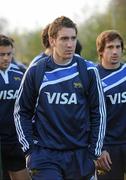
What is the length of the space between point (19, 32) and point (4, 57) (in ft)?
228

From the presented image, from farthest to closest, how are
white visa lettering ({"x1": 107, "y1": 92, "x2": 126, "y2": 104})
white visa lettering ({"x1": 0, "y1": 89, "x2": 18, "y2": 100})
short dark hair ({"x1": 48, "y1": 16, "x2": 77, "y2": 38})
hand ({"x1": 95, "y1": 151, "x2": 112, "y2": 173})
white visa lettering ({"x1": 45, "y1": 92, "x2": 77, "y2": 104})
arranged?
1. white visa lettering ({"x1": 0, "y1": 89, "x2": 18, "y2": 100})
2. white visa lettering ({"x1": 107, "y1": 92, "x2": 126, "y2": 104})
3. hand ({"x1": 95, "y1": 151, "x2": 112, "y2": 173})
4. short dark hair ({"x1": 48, "y1": 16, "x2": 77, "y2": 38})
5. white visa lettering ({"x1": 45, "y1": 92, "x2": 77, "y2": 104})

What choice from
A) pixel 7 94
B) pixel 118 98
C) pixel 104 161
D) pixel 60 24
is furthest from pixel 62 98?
pixel 7 94

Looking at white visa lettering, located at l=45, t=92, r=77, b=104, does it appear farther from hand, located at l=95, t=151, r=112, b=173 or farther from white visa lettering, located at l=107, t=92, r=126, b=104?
white visa lettering, located at l=107, t=92, r=126, b=104

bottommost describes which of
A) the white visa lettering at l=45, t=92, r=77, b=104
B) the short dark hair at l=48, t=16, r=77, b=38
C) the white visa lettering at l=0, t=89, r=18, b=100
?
the white visa lettering at l=0, t=89, r=18, b=100

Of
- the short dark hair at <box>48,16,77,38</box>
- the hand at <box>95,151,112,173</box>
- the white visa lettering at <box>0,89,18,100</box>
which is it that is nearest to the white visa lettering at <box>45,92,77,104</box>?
the short dark hair at <box>48,16,77,38</box>

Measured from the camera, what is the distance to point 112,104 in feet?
26.4

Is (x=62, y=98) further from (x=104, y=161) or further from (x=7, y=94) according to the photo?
(x=7, y=94)

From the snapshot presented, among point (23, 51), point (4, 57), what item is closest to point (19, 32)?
point (23, 51)

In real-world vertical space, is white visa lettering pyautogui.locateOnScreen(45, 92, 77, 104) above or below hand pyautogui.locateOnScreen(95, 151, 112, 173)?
above

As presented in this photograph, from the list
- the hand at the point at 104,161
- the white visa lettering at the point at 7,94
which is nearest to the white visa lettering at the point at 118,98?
the hand at the point at 104,161

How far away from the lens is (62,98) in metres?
6.65

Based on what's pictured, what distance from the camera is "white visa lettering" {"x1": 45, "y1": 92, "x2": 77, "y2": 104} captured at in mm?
6645

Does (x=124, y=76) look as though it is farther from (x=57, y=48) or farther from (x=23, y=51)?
(x=23, y=51)

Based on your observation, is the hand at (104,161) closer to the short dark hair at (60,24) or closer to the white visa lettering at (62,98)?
the white visa lettering at (62,98)
